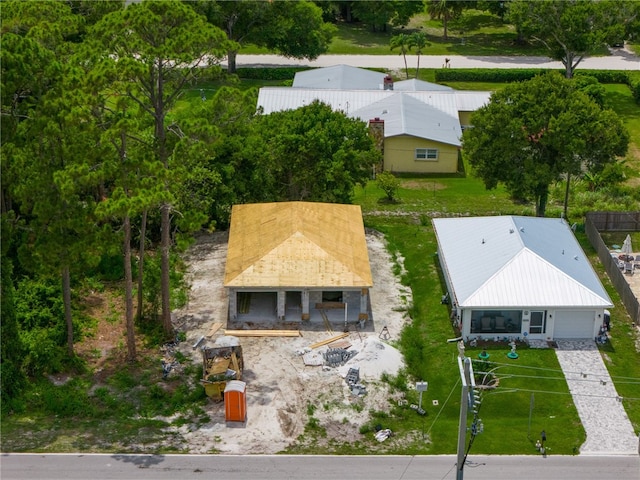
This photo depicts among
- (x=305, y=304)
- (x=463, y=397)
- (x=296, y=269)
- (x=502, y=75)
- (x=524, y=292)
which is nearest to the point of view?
(x=463, y=397)

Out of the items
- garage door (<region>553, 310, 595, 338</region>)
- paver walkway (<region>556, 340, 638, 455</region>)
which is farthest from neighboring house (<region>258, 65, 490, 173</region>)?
paver walkway (<region>556, 340, 638, 455</region>)

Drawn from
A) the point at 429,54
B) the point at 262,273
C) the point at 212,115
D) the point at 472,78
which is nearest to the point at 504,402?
the point at 262,273

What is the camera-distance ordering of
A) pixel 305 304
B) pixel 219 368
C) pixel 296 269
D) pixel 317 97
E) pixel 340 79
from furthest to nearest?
pixel 340 79
pixel 317 97
pixel 296 269
pixel 305 304
pixel 219 368

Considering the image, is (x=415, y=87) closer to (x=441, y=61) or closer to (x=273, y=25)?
(x=273, y=25)

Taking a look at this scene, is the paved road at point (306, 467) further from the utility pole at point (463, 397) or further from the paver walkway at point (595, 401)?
the utility pole at point (463, 397)

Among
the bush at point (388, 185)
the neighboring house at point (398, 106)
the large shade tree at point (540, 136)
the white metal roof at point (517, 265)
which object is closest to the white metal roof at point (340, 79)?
the neighboring house at point (398, 106)

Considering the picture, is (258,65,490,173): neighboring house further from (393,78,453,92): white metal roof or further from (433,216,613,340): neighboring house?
(433,216,613,340): neighboring house

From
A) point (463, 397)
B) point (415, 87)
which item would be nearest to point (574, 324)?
point (463, 397)
